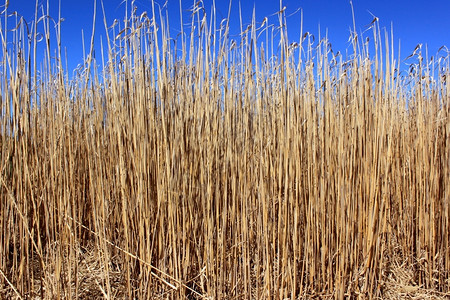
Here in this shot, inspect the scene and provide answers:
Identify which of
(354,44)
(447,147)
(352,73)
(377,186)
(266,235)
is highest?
(354,44)

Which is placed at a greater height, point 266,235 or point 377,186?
point 377,186

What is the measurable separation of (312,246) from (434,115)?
3.46 ft

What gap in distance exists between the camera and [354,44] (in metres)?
1.46

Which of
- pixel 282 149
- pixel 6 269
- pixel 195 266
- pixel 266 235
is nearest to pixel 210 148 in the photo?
pixel 282 149

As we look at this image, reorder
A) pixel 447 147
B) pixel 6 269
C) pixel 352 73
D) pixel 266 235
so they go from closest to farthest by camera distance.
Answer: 1. pixel 266 235
2. pixel 6 269
3. pixel 352 73
4. pixel 447 147

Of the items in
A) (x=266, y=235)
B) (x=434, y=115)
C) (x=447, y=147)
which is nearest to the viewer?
(x=266, y=235)

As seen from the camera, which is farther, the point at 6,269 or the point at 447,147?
the point at 447,147

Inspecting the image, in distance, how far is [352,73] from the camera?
1.51 metres

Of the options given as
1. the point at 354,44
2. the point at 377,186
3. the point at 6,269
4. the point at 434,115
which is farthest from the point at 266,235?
the point at 434,115

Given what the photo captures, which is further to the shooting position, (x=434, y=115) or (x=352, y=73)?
(x=434, y=115)

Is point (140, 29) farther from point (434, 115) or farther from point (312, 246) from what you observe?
point (434, 115)

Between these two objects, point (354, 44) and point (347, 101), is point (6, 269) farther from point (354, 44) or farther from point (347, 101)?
point (354, 44)

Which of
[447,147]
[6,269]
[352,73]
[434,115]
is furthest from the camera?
[434,115]

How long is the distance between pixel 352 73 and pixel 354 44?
12cm
